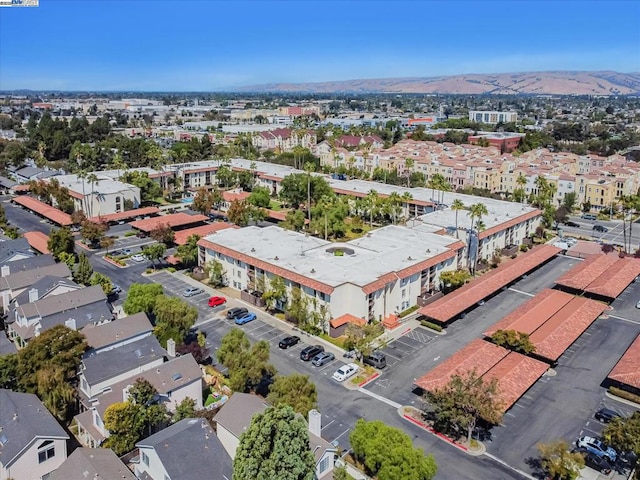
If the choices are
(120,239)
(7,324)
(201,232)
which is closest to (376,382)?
(7,324)

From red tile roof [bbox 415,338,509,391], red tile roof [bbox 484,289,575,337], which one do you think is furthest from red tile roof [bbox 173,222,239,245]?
red tile roof [bbox 415,338,509,391]

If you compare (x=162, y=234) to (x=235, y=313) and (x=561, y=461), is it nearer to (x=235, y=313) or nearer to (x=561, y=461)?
(x=235, y=313)

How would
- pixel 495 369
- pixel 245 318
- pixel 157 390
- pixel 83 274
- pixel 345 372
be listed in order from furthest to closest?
pixel 83 274 < pixel 245 318 < pixel 345 372 < pixel 495 369 < pixel 157 390

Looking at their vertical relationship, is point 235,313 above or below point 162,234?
below

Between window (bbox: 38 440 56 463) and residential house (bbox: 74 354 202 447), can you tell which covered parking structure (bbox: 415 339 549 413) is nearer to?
residential house (bbox: 74 354 202 447)

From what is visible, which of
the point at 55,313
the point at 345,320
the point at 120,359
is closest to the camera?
the point at 120,359

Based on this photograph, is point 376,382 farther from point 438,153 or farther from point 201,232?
point 438,153

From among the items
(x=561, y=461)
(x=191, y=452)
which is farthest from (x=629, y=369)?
(x=191, y=452)

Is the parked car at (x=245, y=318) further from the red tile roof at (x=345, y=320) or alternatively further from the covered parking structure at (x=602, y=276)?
the covered parking structure at (x=602, y=276)
